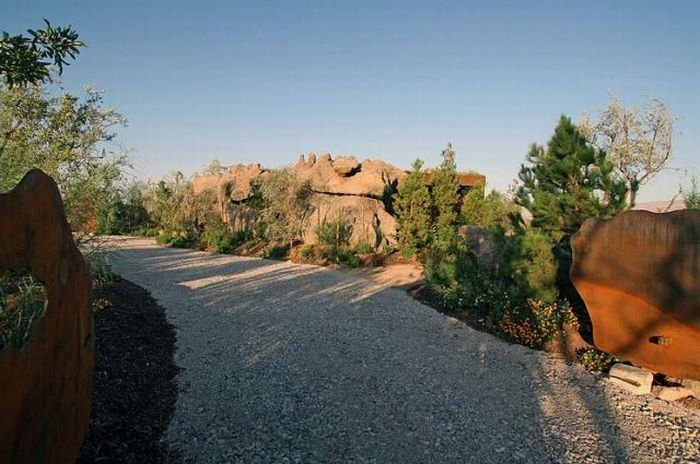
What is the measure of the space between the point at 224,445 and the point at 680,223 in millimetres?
5476

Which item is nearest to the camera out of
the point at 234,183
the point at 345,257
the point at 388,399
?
the point at 388,399

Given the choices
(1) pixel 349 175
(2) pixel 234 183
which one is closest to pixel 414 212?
(1) pixel 349 175

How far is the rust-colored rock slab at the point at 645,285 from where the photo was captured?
5.12 metres

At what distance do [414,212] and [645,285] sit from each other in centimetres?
995

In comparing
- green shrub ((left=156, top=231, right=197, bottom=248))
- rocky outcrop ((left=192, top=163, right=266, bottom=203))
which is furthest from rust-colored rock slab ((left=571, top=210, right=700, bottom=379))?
green shrub ((left=156, top=231, right=197, bottom=248))

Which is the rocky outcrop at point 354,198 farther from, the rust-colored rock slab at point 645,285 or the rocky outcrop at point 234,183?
the rust-colored rock slab at point 645,285

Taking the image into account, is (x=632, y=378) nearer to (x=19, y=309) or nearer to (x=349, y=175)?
(x=19, y=309)

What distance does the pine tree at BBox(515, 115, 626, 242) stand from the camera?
27.3ft

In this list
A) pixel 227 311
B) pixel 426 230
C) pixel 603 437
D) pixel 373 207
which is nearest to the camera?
pixel 603 437

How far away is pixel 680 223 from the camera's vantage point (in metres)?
5.14

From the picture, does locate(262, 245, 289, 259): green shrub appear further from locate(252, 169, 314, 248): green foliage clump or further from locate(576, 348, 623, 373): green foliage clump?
locate(576, 348, 623, 373): green foliage clump

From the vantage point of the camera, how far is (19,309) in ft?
11.4

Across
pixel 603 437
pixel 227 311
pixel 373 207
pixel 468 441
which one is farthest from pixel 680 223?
pixel 373 207

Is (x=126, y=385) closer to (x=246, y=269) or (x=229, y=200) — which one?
(x=246, y=269)
